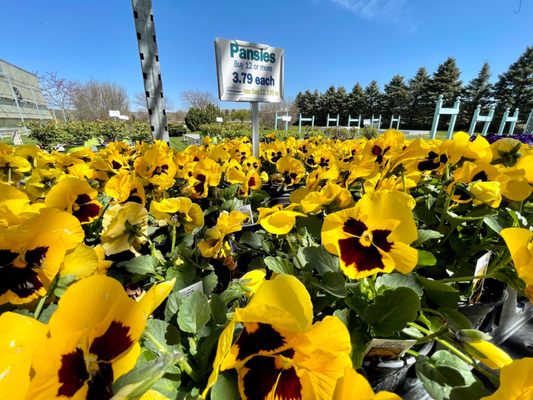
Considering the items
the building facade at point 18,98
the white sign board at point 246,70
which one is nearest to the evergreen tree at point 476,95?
the white sign board at point 246,70

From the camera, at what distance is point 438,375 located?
1.56 ft

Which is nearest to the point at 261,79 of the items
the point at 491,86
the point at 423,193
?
the point at 423,193

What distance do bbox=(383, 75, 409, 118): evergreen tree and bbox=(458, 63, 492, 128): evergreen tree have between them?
18.5ft

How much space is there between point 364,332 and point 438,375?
0.13 meters

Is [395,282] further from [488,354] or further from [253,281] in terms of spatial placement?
[253,281]

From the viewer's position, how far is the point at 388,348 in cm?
54

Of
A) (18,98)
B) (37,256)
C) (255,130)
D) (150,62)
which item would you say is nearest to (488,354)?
(37,256)

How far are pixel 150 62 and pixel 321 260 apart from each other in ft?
8.31

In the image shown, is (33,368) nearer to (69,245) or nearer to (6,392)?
(6,392)

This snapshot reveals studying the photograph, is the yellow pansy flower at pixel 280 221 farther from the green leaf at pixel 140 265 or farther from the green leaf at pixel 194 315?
the green leaf at pixel 140 265

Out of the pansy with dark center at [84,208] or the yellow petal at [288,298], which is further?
the pansy with dark center at [84,208]

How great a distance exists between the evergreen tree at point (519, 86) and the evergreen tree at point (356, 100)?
13088 millimetres

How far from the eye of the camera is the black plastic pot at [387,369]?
0.57m

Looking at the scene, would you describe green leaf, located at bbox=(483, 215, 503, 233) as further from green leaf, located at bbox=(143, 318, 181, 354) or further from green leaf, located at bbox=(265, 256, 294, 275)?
green leaf, located at bbox=(143, 318, 181, 354)
